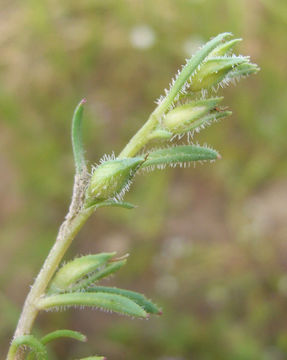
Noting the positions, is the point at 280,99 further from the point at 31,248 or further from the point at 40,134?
the point at 31,248

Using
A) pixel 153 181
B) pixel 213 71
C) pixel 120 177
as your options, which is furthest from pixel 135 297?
pixel 153 181

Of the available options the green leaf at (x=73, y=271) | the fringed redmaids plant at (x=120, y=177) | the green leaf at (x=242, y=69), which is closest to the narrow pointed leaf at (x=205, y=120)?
the fringed redmaids plant at (x=120, y=177)

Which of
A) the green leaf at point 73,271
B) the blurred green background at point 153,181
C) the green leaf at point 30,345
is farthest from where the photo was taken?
the blurred green background at point 153,181

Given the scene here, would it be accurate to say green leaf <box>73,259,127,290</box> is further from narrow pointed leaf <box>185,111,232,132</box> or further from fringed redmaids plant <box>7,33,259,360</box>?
narrow pointed leaf <box>185,111,232,132</box>

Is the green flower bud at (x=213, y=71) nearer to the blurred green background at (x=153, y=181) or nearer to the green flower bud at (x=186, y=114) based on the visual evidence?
the green flower bud at (x=186, y=114)

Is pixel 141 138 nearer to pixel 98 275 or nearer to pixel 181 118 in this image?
pixel 181 118

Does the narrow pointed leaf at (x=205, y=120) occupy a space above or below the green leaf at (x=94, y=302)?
above

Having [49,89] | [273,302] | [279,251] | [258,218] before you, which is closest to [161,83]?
[49,89]
